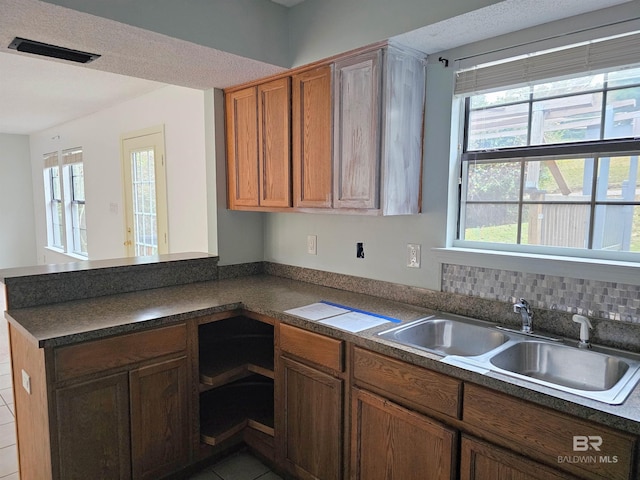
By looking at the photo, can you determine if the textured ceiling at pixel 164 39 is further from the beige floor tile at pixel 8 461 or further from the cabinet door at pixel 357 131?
the beige floor tile at pixel 8 461

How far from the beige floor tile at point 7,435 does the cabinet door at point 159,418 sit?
1193 mm

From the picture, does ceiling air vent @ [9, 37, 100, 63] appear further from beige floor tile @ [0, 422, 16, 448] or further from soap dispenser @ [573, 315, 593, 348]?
soap dispenser @ [573, 315, 593, 348]

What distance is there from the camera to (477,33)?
192 centimetres

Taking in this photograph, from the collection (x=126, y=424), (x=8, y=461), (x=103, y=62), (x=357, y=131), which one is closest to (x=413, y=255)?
(x=357, y=131)

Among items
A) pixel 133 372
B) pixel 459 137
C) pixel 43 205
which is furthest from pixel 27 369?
pixel 43 205

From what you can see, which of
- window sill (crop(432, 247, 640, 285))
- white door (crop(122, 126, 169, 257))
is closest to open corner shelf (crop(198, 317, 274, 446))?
window sill (crop(432, 247, 640, 285))

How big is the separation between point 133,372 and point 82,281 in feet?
2.21

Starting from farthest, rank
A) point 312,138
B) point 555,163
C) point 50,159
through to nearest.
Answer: point 50,159, point 312,138, point 555,163

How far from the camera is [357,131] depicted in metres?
2.15

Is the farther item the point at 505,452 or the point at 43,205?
the point at 43,205

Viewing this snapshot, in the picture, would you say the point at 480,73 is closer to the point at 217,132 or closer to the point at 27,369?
the point at 217,132

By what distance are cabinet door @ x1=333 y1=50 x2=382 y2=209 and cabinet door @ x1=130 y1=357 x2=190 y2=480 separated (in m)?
1.22

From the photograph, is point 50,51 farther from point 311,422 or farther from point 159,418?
point 311,422

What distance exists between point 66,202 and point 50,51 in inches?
203
